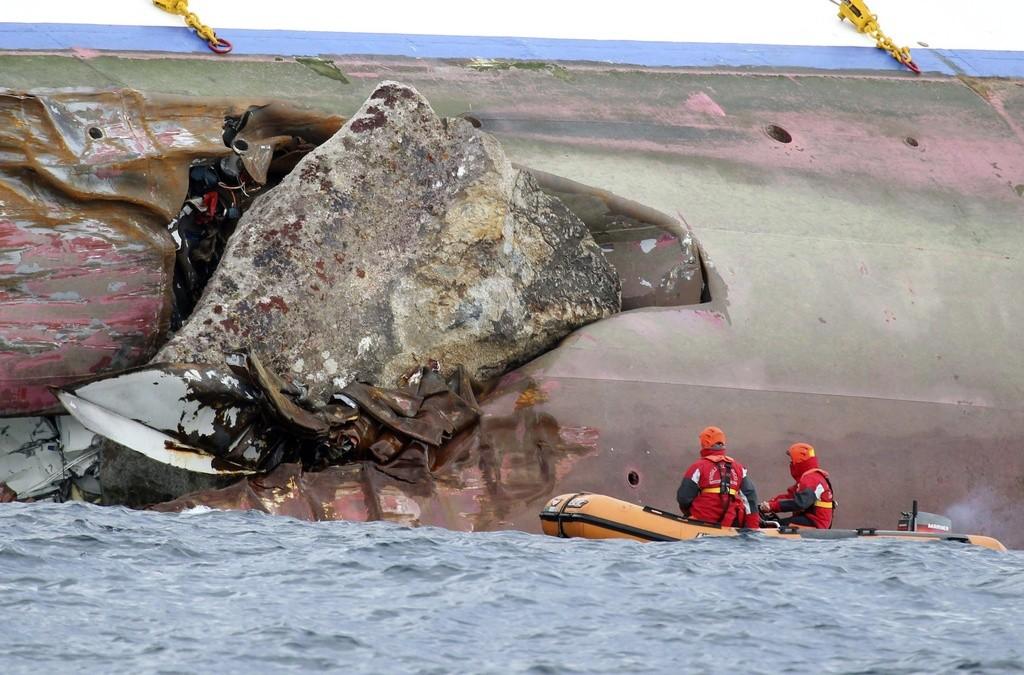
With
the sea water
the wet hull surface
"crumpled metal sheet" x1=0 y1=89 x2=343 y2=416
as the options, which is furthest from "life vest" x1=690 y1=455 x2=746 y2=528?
"crumpled metal sheet" x1=0 y1=89 x2=343 y2=416

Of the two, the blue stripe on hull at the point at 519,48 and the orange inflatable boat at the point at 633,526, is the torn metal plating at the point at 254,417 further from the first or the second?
the blue stripe on hull at the point at 519,48

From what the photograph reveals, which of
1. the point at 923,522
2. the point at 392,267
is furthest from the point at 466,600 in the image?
the point at 923,522

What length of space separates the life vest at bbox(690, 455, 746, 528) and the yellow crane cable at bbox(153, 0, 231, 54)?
5107 millimetres

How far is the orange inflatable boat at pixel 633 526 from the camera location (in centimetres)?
1094

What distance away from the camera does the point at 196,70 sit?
42.1ft

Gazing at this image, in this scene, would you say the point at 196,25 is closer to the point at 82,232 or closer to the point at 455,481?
the point at 82,232

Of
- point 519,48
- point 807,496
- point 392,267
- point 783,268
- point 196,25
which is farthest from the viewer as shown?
point 519,48

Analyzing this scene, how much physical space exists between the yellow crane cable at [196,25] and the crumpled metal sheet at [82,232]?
114 centimetres

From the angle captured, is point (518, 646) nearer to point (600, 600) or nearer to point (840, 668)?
point (600, 600)

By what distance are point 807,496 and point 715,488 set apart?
2.27ft

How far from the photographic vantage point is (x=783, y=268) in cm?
1280

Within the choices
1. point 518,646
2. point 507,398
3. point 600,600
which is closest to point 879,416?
point 507,398

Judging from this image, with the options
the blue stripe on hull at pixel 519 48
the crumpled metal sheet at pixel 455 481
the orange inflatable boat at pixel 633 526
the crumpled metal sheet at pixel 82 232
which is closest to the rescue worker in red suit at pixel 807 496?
the orange inflatable boat at pixel 633 526

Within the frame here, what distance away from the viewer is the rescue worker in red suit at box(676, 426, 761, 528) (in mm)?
11086
